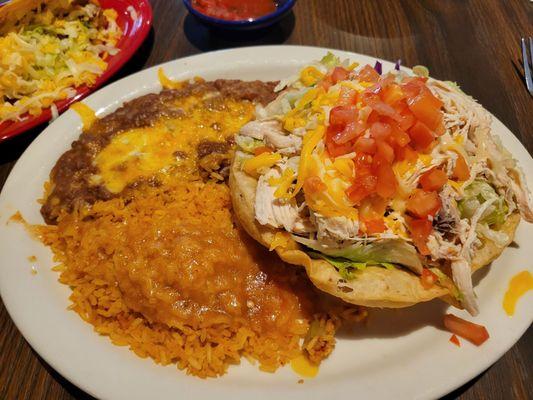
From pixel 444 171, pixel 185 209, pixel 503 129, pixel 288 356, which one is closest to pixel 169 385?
pixel 288 356

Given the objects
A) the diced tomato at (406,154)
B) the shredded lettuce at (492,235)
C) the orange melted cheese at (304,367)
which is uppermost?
the diced tomato at (406,154)

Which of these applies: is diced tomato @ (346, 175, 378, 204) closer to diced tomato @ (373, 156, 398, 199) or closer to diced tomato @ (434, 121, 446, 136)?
diced tomato @ (373, 156, 398, 199)

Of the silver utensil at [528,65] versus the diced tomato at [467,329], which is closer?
the diced tomato at [467,329]

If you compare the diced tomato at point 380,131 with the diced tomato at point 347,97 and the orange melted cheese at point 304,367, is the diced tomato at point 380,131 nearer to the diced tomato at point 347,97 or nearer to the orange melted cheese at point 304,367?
the diced tomato at point 347,97

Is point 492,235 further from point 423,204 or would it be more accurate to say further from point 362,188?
point 362,188

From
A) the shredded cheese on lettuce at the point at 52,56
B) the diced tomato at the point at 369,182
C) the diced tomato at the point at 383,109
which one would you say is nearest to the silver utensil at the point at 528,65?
the diced tomato at the point at 383,109

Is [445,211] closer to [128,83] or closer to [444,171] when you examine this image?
[444,171]
